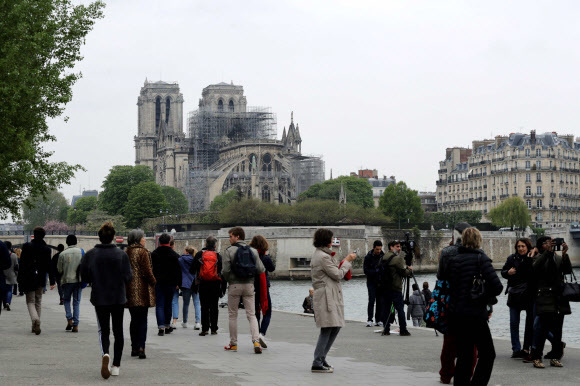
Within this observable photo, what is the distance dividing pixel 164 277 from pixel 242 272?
3.06 meters

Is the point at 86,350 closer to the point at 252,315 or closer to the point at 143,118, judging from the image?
the point at 252,315

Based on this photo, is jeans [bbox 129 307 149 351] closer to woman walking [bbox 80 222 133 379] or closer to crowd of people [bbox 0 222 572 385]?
crowd of people [bbox 0 222 572 385]

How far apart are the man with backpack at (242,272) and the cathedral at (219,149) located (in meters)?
102

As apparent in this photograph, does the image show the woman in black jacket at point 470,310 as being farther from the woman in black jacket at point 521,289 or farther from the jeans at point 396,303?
the jeans at point 396,303

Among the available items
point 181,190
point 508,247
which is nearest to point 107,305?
A: point 508,247

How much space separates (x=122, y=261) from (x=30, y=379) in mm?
1502

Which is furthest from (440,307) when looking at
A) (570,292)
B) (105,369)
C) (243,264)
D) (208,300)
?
(208,300)

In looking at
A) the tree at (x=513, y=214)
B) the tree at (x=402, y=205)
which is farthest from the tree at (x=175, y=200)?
the tree at (x=513, y=214)

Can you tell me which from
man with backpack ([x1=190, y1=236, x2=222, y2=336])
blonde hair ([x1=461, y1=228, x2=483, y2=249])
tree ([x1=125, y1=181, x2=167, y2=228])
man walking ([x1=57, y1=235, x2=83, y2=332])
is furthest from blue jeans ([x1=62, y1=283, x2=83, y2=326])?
tree ([x1=125, y1=181, x2=167, y2=228])

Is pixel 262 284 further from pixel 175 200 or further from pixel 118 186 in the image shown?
pixel 175 200

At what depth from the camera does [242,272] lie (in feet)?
39.4

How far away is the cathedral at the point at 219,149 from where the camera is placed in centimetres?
11719

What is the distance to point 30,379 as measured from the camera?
935cm

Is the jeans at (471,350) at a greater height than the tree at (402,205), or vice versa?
the tree at (402,205)
